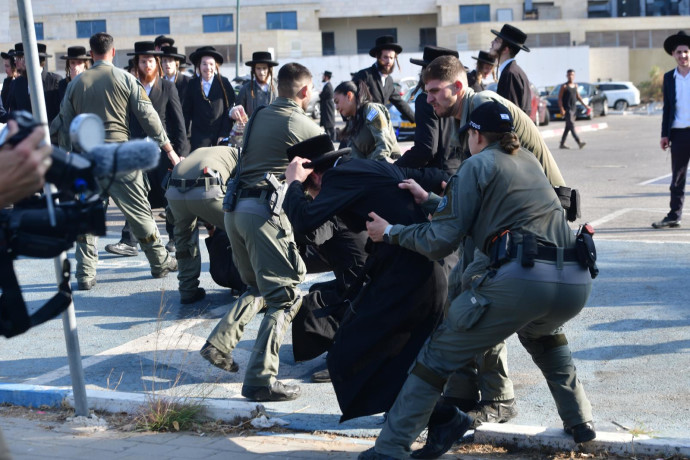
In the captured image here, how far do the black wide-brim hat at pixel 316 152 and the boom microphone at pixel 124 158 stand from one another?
2.48m

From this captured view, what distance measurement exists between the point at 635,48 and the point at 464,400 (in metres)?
68.6

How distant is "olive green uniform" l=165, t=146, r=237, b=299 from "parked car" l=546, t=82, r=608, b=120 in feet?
104

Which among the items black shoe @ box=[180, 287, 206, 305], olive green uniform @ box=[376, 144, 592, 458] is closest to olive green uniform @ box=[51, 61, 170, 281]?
black shoe @ box=[180, 287, 206, 305]

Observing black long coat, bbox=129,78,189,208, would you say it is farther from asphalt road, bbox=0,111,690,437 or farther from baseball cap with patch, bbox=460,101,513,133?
baseball cap with patch, bbox=460,101,513,133

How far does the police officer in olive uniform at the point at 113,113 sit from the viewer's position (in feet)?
27.6

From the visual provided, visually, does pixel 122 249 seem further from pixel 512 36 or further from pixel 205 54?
pixel 512 36

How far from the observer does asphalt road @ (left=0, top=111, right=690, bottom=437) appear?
5.35m

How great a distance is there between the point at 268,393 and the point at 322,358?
95 centimetres

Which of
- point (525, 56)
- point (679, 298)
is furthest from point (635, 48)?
point (679, 298)

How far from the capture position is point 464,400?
17.0ft

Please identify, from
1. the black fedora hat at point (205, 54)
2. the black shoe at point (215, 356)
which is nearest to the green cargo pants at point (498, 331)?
the black shoe at point (215, 356)

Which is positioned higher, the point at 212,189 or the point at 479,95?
the point at 479,95

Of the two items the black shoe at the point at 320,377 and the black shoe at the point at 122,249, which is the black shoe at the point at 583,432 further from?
the black shoe at the point at 122,249

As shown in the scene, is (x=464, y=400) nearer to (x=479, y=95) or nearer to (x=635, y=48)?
(x=479, y=95)
